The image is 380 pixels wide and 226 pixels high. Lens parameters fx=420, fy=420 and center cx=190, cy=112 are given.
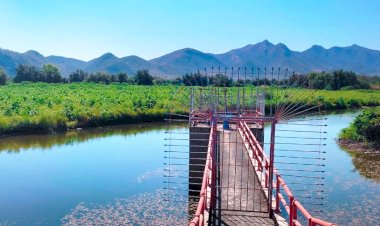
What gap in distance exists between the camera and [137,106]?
122 ft

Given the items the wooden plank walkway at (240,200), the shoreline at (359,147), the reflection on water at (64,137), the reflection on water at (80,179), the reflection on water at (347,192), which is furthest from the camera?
the reflection on water at (64,137)

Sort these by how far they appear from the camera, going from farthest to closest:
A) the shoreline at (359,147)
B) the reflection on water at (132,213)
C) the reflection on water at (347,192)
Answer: the shoreline at (359,147) → the reflection on water at (347,192) → the reflection on water at (132,213)

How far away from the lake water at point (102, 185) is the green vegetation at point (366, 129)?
1.76 meters

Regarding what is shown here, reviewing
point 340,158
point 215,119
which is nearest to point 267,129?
point 340,158

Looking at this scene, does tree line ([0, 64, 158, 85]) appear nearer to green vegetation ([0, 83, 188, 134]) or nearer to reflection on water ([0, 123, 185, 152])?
green vegetation ([0, 83, 188, 134])

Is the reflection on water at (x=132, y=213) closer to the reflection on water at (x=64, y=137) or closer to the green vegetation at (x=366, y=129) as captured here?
the reflection on water at (x=64, y=137)

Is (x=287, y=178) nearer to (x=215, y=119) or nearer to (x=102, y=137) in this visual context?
(x=215, y=119)

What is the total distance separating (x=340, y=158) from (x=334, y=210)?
350 inches

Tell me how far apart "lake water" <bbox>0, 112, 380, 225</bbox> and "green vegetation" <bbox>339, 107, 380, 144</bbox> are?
176cm

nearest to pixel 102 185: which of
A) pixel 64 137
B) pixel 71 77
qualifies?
pixel 64 137

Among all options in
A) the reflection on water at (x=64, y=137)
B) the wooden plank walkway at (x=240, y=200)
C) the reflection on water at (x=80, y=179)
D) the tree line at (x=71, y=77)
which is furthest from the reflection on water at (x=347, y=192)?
the tree line at (x=71, y=77)

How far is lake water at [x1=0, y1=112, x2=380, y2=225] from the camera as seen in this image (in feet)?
43.6

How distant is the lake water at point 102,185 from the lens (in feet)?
43.6

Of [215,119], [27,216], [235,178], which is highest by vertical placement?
[215,119]
